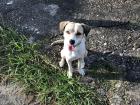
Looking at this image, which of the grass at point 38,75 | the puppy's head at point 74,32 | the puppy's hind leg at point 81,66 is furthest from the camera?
the puppy's hind leg at point 81,66

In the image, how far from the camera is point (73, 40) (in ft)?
14.4

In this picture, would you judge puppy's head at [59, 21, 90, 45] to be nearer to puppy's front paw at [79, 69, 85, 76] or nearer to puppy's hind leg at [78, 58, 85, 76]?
puppy's hind leg at [78, 58, 85, 76]

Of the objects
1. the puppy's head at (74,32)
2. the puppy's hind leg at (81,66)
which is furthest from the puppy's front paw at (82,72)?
the puppy's head at (74,32)

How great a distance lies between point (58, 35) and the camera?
216 inches

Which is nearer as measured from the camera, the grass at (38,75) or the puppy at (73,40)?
the puppy at (73,40)

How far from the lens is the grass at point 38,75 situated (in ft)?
15.7

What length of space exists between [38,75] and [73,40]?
871 mm

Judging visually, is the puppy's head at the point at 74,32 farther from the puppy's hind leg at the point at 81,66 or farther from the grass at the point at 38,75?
the grass at the point at 38,75

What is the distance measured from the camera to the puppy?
14.5 ft

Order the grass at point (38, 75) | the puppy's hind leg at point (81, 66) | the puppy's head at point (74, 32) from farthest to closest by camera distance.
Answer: the puppy's hind leg at point (81, 66)
the grass at point (38, 75)
the puppy's head at point (74, 32)

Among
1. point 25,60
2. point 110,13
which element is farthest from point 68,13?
point 25,60

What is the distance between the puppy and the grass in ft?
0.71

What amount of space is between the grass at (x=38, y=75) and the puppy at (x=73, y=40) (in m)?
0.22

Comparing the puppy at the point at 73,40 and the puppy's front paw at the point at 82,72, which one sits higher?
the puppy at the point at 73,40
